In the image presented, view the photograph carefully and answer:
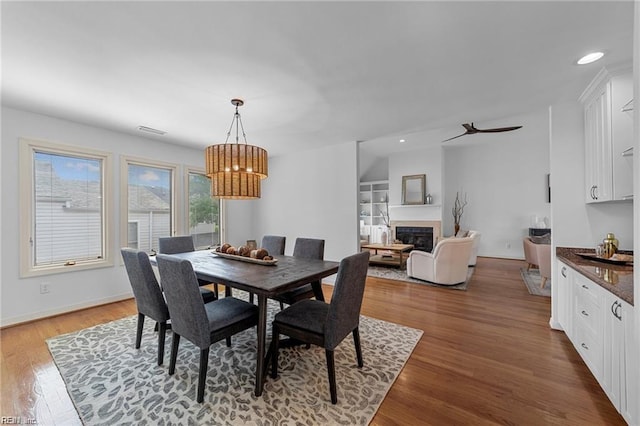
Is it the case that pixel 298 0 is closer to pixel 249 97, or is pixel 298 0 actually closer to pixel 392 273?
pixel 249 97

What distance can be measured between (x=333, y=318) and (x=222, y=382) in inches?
40.2

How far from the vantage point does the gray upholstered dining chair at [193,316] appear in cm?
169

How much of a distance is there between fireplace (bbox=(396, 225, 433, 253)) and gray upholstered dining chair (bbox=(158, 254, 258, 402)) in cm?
563

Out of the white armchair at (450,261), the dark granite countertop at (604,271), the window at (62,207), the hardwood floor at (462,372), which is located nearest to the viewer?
the dark granite countertop at (604,271)

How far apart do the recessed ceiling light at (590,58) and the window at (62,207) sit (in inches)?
212

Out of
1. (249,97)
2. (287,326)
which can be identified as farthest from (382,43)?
(287,326)

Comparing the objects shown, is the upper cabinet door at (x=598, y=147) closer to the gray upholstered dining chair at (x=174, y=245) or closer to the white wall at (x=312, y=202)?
the white wall at (x=312, y=202)

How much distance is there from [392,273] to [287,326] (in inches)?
143

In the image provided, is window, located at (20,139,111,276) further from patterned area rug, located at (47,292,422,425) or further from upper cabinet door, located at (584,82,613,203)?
upper cabinet door, located at (584,82,613,203)

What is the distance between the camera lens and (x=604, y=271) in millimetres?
1898

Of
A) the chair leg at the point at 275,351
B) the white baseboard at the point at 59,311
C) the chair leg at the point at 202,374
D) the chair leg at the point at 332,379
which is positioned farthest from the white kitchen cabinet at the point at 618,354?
the white baseboard at the point at 59,311

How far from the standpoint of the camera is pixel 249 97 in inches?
103

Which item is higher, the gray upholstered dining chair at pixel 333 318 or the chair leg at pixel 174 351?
the gray upholstered dining chair at pixel 333 318

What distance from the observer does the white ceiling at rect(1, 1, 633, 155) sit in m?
1.53
